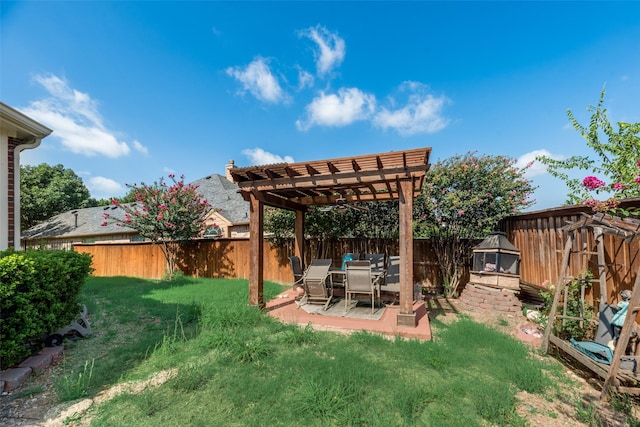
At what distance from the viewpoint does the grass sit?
2.54 meters

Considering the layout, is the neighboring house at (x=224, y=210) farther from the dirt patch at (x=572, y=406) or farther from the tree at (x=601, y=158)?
the dirt patch at (x=572, y=406)

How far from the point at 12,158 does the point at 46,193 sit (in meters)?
25.0

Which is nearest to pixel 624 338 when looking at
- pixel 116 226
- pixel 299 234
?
pixel 299 234

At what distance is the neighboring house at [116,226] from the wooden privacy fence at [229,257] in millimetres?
2827

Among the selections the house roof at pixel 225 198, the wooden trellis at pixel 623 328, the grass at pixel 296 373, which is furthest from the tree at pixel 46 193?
the wooden trellis at pixel 623 328

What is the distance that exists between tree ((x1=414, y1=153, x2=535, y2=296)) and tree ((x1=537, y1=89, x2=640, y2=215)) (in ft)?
4.06

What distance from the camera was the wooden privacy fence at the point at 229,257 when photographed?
862 cm

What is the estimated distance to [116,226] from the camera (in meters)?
17.5

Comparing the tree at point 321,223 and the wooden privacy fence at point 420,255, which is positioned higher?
the tree at point 321,223

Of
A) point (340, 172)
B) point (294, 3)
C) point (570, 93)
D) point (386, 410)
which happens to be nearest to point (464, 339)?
point (386, 410)

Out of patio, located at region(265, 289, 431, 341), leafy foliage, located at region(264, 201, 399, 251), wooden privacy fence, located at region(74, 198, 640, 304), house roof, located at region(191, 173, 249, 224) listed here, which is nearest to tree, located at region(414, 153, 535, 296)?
wooden privacy fence, located at region(74, 198, 640, 304)

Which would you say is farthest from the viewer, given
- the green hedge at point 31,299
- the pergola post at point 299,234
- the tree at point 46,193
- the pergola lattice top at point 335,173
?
the tree at point 46,193

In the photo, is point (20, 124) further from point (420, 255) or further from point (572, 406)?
point (420, 255)

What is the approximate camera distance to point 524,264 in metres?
6.93
